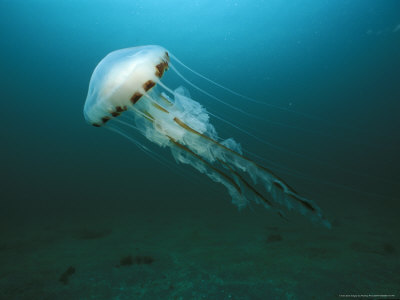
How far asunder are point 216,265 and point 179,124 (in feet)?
10.6

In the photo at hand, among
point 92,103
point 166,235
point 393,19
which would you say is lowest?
point 166,235

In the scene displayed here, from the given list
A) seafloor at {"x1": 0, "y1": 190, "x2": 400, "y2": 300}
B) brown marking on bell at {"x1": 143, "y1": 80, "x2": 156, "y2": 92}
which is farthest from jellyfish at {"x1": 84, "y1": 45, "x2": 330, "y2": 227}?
seafloor at {"x1": 0, "y1": 190, "x2": 400, "y2": 300}

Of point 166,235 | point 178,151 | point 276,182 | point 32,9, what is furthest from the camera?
point 32,9

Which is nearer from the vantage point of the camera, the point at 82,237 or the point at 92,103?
the point at 92,103

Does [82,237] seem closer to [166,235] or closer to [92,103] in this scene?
[166,235]

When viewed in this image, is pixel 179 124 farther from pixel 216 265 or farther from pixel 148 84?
pixel 216 265

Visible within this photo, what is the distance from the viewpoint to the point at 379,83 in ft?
93.0

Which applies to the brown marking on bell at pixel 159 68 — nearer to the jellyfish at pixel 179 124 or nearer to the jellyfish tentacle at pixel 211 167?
the jellyfish at pixel 179 124

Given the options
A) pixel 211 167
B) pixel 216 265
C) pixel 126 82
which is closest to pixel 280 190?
pixel 211 167

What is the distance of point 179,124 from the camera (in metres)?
2.76

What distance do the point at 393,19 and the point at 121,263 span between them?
19741mm

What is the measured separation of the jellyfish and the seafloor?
1745 mm

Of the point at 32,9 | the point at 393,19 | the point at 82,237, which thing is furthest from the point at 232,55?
the point at 82,237

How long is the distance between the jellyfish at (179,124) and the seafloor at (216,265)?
5.73 feet
